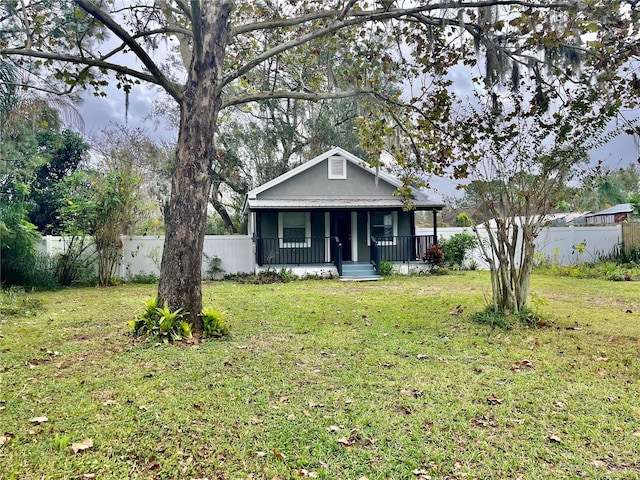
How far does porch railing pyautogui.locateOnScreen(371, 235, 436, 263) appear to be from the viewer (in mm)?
15656

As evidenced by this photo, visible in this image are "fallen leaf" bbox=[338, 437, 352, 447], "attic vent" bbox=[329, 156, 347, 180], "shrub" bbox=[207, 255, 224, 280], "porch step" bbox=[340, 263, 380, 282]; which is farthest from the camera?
"attic vent" bbox=[329, 156, 347, 180]

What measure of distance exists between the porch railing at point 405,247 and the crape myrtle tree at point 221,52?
7.33m

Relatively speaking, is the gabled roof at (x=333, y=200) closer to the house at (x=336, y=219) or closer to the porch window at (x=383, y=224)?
the house at (x=336, y=219)

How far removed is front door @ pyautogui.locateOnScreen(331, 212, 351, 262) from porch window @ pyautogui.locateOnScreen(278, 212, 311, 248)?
1.10 meters

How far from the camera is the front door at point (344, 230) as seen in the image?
16.4 m

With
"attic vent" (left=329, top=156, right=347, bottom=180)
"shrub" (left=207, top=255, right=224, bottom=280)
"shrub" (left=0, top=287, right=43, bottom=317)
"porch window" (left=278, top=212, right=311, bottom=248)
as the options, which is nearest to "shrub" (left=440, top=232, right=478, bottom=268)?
"attic vent" (left=329, top=156, right=347, bottom=180)

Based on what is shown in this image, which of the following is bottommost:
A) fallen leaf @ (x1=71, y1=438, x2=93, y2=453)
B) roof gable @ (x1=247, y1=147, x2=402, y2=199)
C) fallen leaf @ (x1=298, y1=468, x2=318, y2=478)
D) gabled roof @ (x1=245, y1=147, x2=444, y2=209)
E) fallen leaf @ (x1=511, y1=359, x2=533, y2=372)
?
fallen leaf @ (x1=298, y1=468, x2=318, y2=478)

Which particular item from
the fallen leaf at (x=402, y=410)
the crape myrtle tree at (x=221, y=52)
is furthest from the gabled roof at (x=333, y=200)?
the fallen leaf at (x=402, y=410)

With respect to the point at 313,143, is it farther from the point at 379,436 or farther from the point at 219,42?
the point at 379,436

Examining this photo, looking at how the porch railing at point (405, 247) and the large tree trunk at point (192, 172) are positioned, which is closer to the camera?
the large tree trunk at point (192, 172)

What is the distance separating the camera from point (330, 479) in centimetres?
248

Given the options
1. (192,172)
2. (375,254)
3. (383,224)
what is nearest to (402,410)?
(192,172)

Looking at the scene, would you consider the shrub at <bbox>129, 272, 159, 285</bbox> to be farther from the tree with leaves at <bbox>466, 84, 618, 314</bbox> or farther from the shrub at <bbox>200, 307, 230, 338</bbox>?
the tree with leaves at <bbox>466, 84, 618, 314</bbox>

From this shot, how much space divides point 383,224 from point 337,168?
306 centimetres
